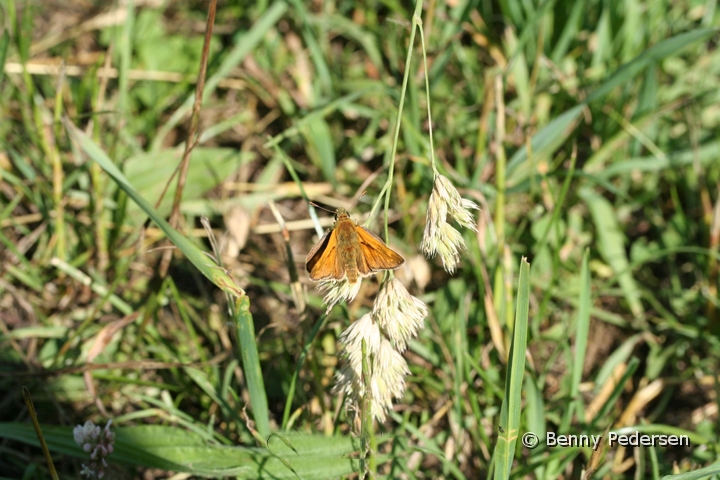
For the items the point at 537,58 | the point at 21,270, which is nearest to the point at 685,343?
the point at 537,58

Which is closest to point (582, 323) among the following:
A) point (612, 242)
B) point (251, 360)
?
point (612, 242)

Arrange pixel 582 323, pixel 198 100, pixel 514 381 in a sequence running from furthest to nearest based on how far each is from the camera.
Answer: pixel 582 323, pixel 198 100, pixel 514 381

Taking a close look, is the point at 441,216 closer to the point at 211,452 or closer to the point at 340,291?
the point at 340,291

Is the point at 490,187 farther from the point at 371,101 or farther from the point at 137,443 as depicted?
the point at 137,443

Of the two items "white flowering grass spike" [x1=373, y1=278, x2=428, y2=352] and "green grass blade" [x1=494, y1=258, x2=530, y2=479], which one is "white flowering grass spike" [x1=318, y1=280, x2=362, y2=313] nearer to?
"white flowering grass spike" [x1=373, y1=278, x2=428, y2=352]

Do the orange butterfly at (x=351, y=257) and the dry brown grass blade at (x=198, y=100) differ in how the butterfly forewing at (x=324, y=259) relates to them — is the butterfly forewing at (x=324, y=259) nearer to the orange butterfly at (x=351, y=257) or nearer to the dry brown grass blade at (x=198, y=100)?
the orange butterfly at (x=351, y=257)
